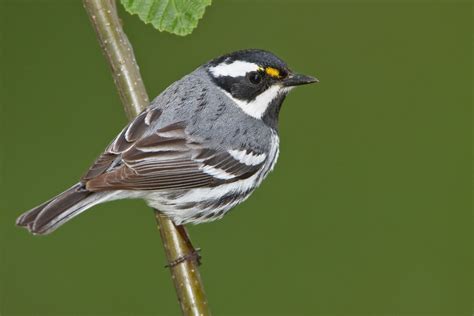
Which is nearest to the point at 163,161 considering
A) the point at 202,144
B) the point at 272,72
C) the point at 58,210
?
the point at 202,144

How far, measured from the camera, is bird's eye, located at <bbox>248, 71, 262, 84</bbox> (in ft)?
12.5

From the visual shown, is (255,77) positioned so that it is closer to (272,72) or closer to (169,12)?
(272,72)

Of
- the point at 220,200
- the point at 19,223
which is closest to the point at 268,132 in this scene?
the point at 220,200

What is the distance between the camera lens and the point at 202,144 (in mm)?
3717

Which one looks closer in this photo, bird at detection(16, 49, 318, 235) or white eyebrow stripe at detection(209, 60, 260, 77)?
bird at detection(16, 49, 318, 235)

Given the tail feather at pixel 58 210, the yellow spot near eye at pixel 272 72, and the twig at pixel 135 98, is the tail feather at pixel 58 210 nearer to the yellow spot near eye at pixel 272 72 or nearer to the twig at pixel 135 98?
the twig at pixel 135 98

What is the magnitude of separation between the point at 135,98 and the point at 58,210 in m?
0.77

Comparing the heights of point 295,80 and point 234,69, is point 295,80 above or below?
below

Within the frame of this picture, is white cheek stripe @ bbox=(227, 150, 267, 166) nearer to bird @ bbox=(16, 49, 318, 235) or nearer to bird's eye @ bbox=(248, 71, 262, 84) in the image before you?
bird @ bbox=(16, 49, 318, 235)

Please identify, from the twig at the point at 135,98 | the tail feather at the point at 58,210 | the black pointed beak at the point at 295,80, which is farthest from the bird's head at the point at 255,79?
the tail feather at the point at 58,210

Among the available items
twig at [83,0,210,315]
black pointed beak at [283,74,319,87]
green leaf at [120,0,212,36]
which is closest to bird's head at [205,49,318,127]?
black pointed beak at [283,74,319,87]

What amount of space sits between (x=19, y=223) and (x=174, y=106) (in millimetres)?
1000

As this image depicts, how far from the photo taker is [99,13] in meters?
3.53

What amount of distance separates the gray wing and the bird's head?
34 centimetres
